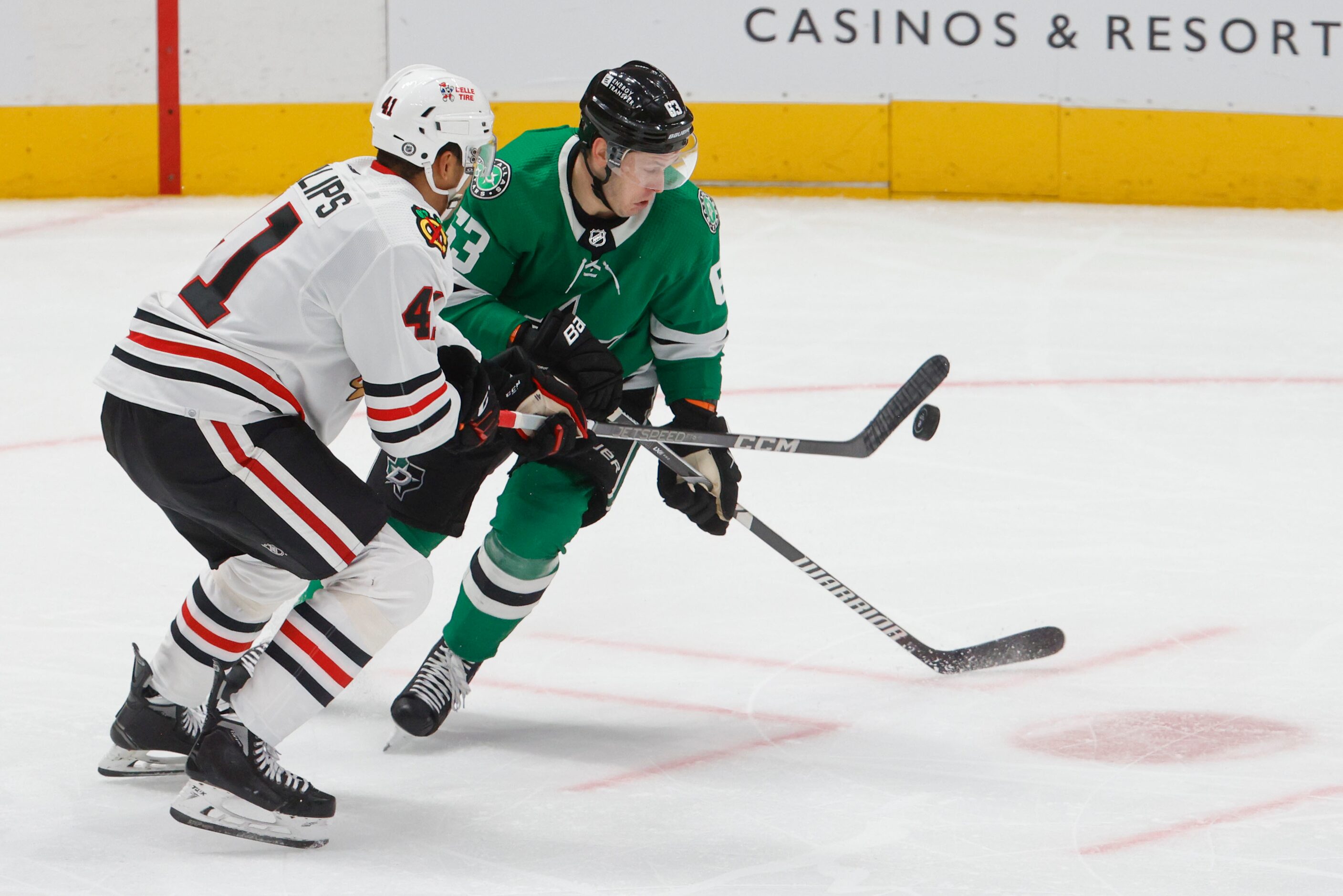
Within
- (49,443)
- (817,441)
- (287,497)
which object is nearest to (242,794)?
(287,497)

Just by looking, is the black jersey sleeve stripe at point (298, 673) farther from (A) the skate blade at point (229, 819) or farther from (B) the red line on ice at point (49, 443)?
(B) the red line on ice at point (49, 443)

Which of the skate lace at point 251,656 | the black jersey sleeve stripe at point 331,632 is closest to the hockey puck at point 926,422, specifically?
the black jersey sleeve stripe at point 331,632

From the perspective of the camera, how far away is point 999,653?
112 inches

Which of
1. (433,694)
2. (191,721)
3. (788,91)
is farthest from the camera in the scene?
(788,91)

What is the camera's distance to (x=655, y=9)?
7.43 m

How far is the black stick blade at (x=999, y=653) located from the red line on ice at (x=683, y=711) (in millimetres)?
297

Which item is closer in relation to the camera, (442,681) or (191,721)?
(191,721)

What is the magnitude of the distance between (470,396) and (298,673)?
16.7 inches

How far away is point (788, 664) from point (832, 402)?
1790mm

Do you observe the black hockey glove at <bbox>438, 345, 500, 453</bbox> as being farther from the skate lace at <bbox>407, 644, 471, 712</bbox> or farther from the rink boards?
the rink boards

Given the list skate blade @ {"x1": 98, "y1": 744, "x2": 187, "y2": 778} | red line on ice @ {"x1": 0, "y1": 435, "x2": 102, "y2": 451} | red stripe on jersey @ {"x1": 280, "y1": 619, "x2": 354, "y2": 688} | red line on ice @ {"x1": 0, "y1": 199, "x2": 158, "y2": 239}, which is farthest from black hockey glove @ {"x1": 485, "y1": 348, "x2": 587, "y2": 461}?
red line on ice @ {"x1": 0, "y1": 199, "x2": 158, "y2": 239}

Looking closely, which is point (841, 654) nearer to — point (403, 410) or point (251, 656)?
point (251, 656)

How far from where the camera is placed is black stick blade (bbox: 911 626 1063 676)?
2.83 meters

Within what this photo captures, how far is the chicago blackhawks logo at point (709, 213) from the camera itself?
8.72 ft
